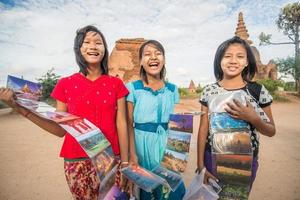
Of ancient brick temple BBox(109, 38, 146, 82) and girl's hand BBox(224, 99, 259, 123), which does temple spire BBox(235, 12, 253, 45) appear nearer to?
ancient brick temple BBox(109, 38, 146, 82)

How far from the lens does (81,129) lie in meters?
1.69

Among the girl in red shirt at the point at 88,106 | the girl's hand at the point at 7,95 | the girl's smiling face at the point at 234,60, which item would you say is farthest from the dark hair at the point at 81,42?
the girl's smiling face at the point at 234,60

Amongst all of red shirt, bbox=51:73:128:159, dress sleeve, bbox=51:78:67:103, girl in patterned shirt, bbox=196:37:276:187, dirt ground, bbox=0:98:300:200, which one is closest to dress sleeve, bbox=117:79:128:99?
red shirt, bbox=51:73:128:159

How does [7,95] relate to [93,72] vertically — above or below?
below

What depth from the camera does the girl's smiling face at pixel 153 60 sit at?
2131 millimetres

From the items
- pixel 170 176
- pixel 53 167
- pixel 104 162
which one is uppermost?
pixel 104 162

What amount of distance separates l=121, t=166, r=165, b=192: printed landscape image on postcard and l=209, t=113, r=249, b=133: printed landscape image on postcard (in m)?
0.52

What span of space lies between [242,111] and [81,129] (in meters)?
1.03

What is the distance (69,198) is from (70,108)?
194cm

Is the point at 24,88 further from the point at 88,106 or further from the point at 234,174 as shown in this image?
the point at 234,174

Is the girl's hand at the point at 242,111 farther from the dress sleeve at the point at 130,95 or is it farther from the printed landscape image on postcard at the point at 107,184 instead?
the printed landscape image on postcard at the point at 107,184

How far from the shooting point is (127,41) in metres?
13.9

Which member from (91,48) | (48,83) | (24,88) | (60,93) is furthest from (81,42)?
(48,83)

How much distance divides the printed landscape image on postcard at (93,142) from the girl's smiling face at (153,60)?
0.66 meters
